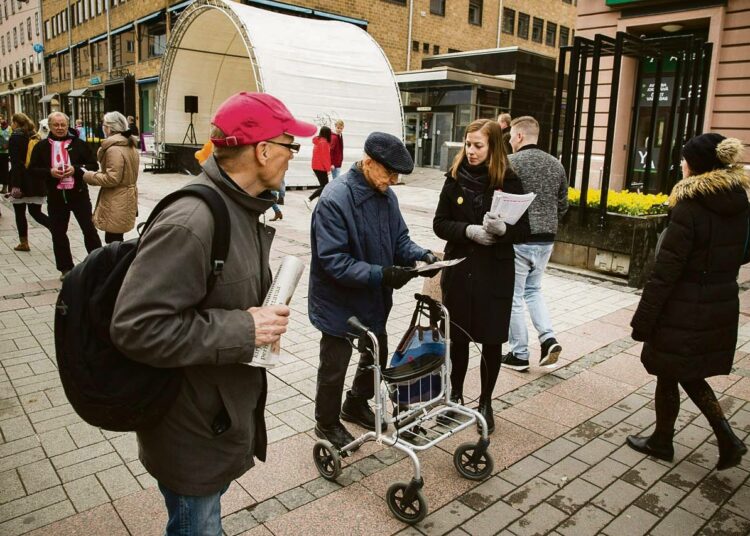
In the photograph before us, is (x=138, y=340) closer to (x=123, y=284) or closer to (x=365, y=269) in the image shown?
(x=123, y=284)

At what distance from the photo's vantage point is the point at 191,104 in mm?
23391

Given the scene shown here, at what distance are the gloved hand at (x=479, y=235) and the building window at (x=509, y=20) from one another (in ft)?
132

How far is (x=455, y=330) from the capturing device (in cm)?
404

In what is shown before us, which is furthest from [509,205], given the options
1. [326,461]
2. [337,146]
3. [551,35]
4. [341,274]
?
[551,35]

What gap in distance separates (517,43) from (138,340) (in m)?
43.8

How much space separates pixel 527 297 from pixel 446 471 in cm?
207

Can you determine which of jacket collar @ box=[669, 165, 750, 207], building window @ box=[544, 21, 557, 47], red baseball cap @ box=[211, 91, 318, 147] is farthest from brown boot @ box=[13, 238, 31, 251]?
building window @ box=[544, 21, 557, 47]

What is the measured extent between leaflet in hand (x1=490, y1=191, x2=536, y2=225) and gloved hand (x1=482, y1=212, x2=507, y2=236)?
28 millimetres

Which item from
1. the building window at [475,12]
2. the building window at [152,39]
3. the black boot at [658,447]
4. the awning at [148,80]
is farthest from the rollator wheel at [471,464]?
the building window at [475,12]

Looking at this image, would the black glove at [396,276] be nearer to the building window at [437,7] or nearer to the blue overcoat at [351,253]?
the blue overcoat at [351,253]

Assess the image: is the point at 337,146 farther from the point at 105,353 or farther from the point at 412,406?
the point at 105,353

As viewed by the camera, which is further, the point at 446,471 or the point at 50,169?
the point at 50,169

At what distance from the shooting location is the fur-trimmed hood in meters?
3.33

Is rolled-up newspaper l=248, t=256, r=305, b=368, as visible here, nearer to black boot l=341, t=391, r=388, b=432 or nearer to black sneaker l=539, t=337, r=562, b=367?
black boot l=341, t=391, r=388, b=432
